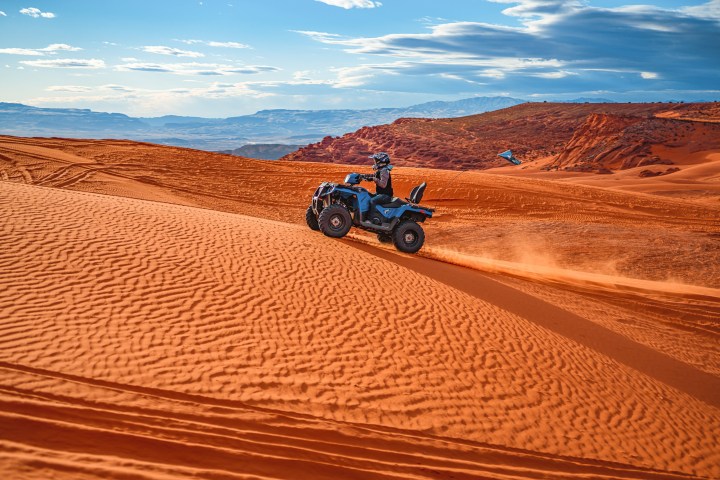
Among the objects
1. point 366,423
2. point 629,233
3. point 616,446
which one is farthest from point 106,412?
point 629,233

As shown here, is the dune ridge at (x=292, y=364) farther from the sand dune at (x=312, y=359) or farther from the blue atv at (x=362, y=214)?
the blue atv at (x=362, y=214)

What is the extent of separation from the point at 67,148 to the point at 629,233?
2357cm

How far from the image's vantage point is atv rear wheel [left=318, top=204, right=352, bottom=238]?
1205cm

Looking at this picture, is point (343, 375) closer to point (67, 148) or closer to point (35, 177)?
point (35, 177)

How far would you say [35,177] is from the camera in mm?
19953

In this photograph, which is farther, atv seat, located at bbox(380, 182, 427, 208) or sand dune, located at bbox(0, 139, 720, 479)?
atv seat, located at bbox(380, 182, 427, 208)

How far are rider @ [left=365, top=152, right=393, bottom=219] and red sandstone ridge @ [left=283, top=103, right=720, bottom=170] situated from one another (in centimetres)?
3929

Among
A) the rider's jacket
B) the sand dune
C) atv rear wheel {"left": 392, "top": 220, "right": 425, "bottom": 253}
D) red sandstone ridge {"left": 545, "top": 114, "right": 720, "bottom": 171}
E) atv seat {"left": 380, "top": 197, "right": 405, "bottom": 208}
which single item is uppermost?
red sandstone ridge {"left": 545, "top": 114, "right": 720, "bottom": 171}

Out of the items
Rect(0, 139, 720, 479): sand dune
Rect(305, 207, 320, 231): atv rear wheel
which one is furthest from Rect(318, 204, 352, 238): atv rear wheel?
Rect(305, 207, 320, 231): atv rear wheel

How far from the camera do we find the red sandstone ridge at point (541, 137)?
49.8 meters

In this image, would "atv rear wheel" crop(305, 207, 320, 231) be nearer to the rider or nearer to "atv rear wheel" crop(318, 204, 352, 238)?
"atv rear wheel" crop(318, 204, 352, 238)

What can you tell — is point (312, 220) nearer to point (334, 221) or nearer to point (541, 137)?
point (334, 221)

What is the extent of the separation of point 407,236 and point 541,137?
61.6 metres

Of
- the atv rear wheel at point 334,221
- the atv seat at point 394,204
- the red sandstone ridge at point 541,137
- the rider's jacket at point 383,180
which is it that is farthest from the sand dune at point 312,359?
the red sandstone ridge at point 541,137
